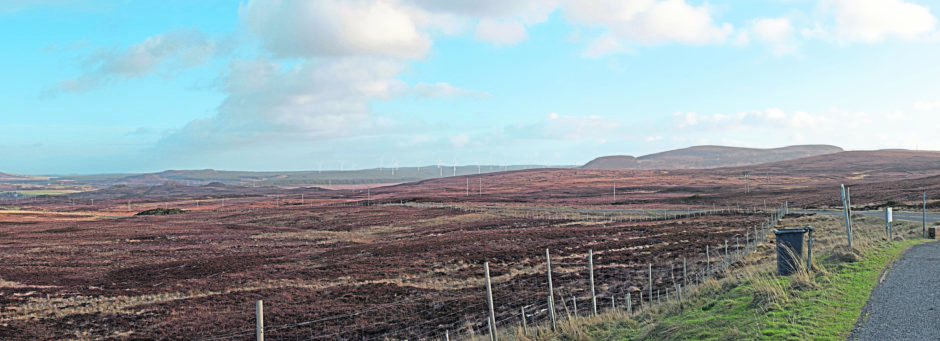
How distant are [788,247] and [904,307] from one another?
146 inches

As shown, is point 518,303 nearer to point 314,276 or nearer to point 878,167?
point 314,276

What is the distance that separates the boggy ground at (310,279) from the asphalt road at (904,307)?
24.6 feet

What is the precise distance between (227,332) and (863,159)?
234 m

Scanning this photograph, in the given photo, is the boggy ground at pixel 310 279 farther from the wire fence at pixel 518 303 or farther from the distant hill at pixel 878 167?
the distant hill at pixel 878 167

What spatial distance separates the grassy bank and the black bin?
1.18ft

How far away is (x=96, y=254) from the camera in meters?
38.9

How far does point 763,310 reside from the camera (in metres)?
9.55

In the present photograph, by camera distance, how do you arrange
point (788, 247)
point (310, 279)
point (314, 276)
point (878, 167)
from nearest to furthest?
point (788, 247) → point (310, 279) → point (314, 276) → point (878, 167)

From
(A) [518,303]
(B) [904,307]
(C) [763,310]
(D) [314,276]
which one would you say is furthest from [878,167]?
(C) [763,310]

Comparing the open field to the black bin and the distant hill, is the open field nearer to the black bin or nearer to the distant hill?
the black bin

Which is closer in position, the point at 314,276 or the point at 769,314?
the point at 769,314

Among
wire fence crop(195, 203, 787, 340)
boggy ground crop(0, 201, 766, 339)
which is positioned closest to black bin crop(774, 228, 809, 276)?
wire fence crop(195, 203, 787, 340)

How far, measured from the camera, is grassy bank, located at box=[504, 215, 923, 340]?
852cm

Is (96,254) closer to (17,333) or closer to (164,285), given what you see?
(164,285)
